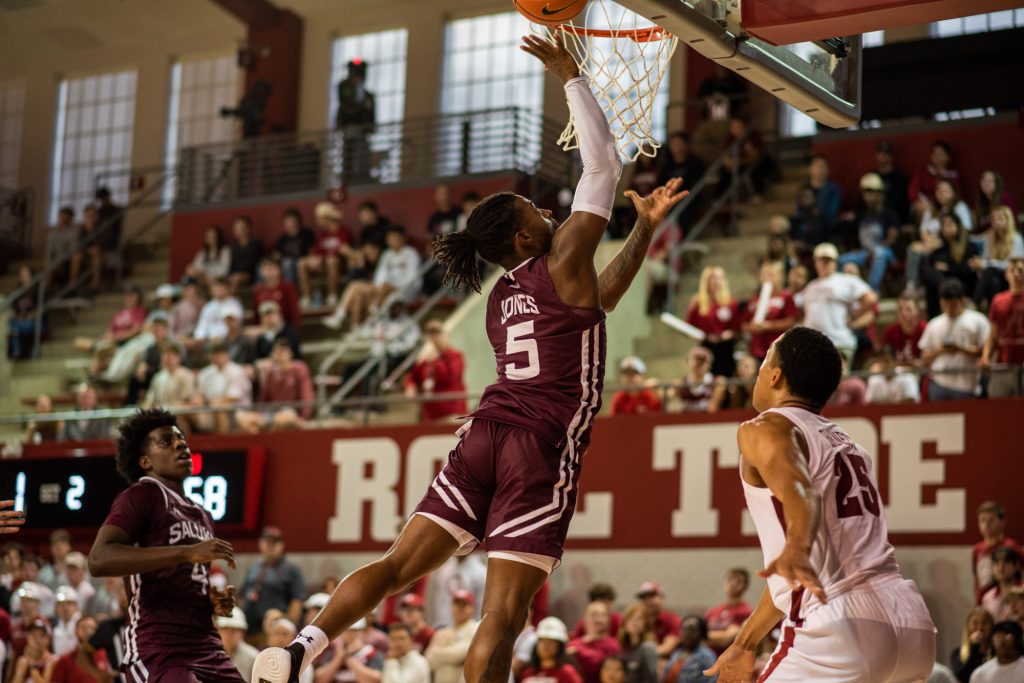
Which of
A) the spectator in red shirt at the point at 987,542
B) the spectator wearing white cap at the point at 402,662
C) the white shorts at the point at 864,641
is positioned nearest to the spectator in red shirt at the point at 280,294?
the spectator wearing white cap at the point at 402,662

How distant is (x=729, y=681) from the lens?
16.8ft

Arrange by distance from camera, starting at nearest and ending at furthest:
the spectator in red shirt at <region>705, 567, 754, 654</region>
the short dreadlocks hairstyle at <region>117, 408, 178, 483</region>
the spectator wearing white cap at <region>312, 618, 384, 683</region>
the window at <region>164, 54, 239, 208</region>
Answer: the short dreadlocks hairstyle at <region>117, 408, 178, 483</region>
the spectator in red shirt at <region>705, 567, 754, 654</region>
the spectator wearing white cap at <region>312, 618, 384, 683</region>
the window at <region>164, 54, 239, 208</region>

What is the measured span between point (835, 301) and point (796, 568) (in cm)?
917

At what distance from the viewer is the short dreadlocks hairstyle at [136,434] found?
22.4 feet

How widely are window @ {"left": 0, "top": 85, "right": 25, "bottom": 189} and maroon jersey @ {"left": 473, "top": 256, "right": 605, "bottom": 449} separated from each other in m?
20.7

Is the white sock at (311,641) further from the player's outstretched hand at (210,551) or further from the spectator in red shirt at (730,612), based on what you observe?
the spectator in red shirt at (730,612)

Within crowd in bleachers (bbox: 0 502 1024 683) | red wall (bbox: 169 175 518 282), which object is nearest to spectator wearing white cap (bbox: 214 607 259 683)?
crowd in bleachers (bbox: 0 502 1024 683)

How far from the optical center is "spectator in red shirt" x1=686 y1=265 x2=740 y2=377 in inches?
545

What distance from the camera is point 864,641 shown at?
4531 mm

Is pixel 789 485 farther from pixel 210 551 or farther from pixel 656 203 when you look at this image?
pixel 210 551

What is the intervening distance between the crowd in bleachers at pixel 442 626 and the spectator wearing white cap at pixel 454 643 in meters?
0.01

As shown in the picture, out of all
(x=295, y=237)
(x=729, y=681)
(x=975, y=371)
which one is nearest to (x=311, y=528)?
→ (x=295, y=237)

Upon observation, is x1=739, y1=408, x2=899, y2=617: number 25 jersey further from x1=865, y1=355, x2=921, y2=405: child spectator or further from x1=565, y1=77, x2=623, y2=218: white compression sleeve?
x1=865, y1=355, x2=921, y2=405: child spectator

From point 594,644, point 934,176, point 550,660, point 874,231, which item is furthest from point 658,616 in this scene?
point 934,176
